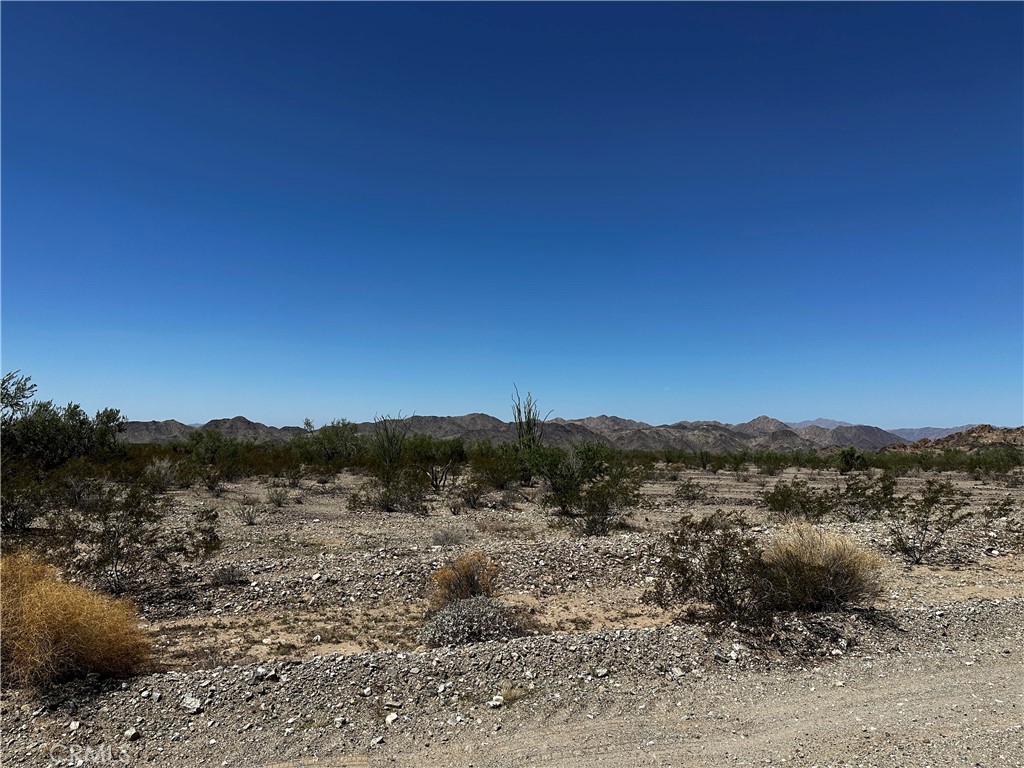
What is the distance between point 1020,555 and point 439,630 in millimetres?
12107

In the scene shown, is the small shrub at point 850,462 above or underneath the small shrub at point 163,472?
underneath

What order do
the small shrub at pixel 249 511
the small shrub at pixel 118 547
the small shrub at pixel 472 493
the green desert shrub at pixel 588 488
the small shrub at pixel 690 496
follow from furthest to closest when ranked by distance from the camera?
1. the small shrub at pixel 690 496
2. the small shrub at pixel 472 493
3. the small shrub at pixel 249 511
4. the green desert shrub at pixel 588 488
5. the small shrub at pixel 118 547

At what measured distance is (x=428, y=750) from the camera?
15.5 ft

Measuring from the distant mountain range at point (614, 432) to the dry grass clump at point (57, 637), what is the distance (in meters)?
73.8

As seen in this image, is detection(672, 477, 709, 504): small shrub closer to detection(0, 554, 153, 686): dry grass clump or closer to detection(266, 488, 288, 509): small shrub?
detection(266, 488, 288, 509): small shrub

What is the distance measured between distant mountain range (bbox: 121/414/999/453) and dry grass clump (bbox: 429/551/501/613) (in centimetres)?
7100

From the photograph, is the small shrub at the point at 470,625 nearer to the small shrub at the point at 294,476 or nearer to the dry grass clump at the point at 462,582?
the dry grass clump at the point at 462,582

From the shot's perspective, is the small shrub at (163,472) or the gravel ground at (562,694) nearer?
the gravel ground at (562,694)

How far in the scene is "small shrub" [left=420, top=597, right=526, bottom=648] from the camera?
23.1 ft

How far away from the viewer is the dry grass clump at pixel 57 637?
5.73 m

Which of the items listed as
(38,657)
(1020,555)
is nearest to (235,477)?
(38,657)

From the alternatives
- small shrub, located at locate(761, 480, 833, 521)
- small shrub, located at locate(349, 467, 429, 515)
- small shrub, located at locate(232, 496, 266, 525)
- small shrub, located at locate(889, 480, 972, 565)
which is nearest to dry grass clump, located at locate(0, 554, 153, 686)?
small shrub, located at locate(232, 496, 266, 525)

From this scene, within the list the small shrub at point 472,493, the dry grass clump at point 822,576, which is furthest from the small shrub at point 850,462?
the dry grass clump at point 822,576

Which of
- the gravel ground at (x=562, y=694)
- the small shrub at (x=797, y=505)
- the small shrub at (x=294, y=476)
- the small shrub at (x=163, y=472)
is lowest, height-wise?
the gravel ground at (x=562, y=694)
